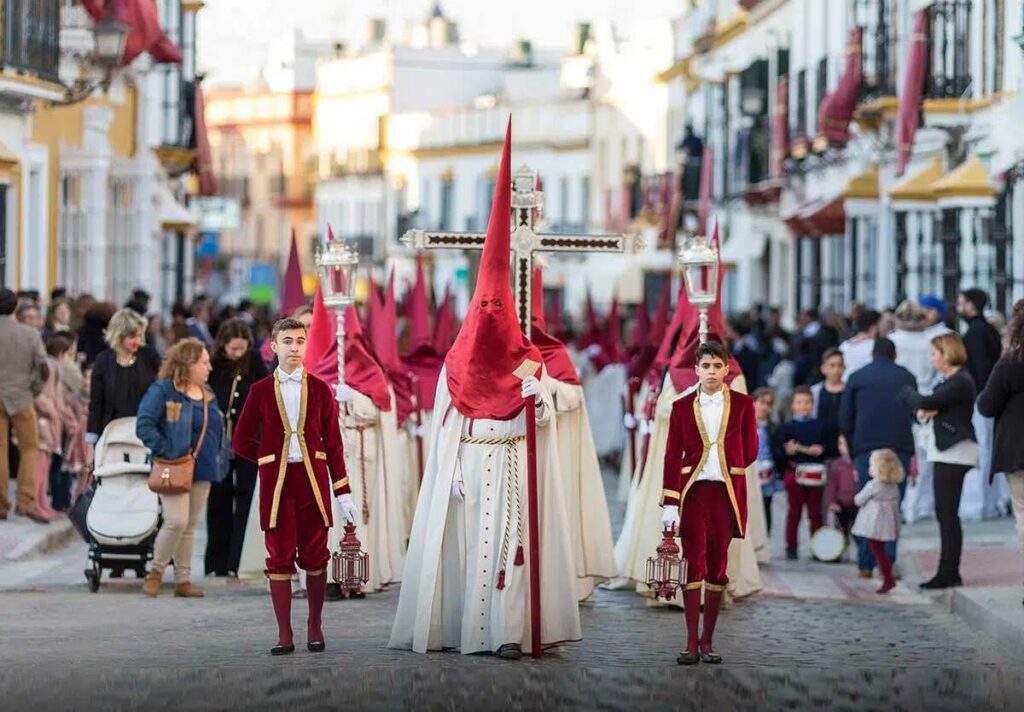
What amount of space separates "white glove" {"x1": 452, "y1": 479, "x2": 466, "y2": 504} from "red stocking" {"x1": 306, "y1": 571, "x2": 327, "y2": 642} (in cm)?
75

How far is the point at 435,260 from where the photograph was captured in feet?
270

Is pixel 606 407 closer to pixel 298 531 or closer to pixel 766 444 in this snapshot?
pixel 766 444

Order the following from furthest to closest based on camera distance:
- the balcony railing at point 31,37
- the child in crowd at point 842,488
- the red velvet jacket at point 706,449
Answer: the balcony railing at point 31,37, the child in crowd at point 842,488, the red velvet jacket at point 706,449

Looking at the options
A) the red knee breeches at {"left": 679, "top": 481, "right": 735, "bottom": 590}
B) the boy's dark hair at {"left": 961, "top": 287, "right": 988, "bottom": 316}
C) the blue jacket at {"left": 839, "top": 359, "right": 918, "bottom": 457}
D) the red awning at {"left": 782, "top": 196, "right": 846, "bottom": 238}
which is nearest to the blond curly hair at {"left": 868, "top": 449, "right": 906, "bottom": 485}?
the blue jacket at {"left": 839, "top": 359, "right": 918, "bottom": 457}

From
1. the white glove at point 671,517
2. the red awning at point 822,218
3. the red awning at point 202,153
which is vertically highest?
the red awning at point 202,153

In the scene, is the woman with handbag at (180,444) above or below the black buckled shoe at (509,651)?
above

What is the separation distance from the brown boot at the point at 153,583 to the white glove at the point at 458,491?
3.30 meters

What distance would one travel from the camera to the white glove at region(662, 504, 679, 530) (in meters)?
12.8

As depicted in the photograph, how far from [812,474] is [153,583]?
539cm

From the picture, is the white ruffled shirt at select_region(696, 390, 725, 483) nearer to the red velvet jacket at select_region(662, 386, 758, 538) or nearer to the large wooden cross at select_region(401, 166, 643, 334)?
the red velvet jacket at select_region(662, 386, 758, 538)

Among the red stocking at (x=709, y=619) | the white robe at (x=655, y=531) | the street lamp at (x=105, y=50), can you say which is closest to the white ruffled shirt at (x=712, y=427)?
the red stocking at (x=709, y=619)

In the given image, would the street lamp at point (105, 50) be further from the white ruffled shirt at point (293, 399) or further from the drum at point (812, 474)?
the white ruffled shirt at point (293, 399)

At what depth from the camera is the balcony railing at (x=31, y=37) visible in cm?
2405

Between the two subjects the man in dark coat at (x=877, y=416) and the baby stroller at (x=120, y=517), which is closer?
the baby stroller at (x=120, y=517)
